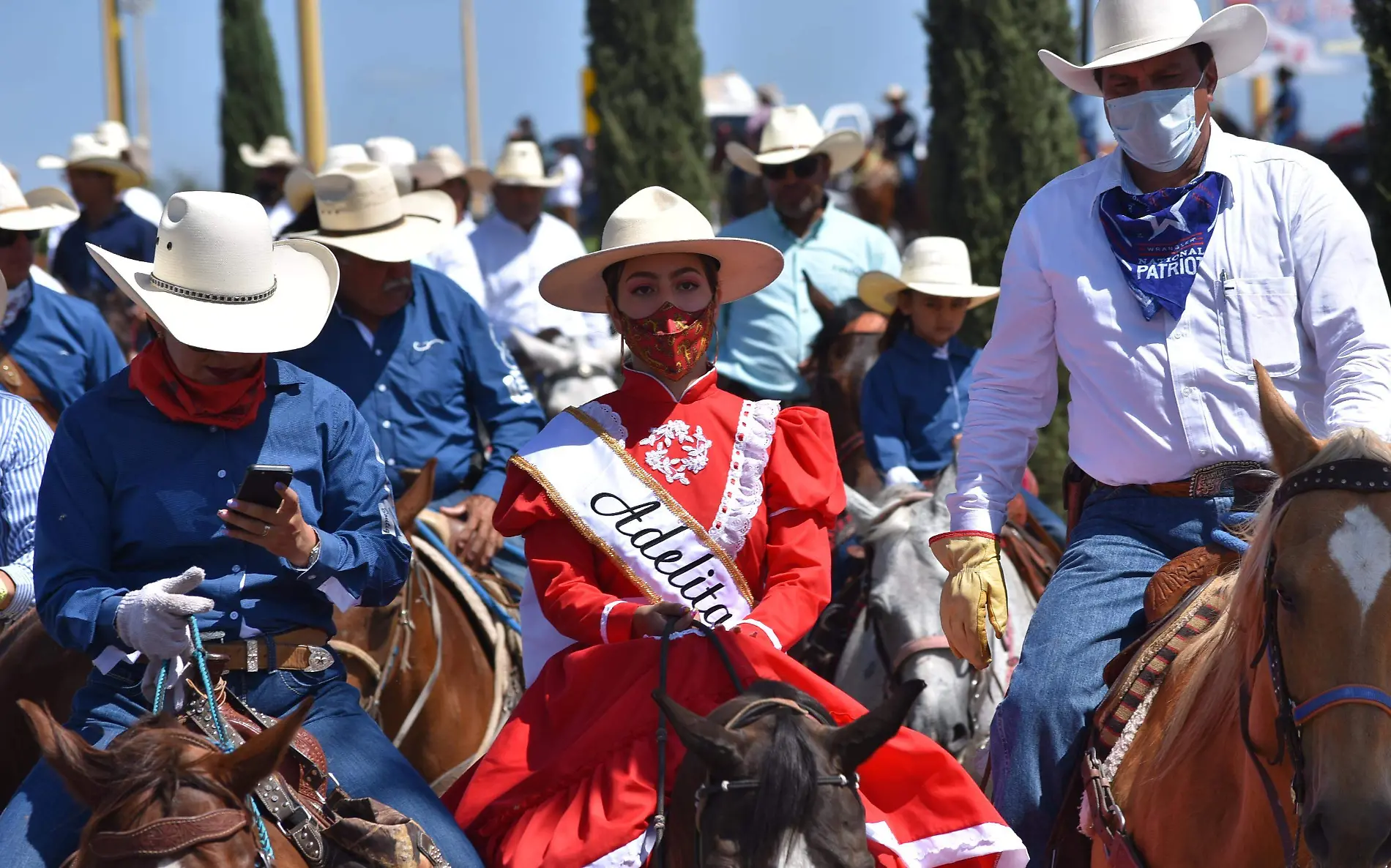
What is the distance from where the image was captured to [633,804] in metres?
3.63

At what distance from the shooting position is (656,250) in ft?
14.2

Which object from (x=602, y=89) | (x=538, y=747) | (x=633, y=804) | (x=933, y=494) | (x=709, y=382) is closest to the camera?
(x=633, y=804)

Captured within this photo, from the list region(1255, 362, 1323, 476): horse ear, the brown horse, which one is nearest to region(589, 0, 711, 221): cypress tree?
region(1255, 362, 1323, 476): horse ear

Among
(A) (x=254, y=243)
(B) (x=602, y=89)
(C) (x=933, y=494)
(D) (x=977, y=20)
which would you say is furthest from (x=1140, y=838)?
(B) (x=602, y=89)

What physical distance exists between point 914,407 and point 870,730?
5.07 meters

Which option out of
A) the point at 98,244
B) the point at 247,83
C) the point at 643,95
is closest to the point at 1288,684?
the point at 98,244

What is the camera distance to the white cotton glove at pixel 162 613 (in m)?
3.60

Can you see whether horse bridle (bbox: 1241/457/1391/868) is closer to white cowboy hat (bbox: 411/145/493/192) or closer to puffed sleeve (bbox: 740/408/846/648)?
puffed sleeve (bbox: 740/408/846/648)

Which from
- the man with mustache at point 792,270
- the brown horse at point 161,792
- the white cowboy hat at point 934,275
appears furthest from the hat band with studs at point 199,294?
the man with mustache at point 792,270

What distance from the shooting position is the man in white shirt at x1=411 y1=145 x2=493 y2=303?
10.7 m

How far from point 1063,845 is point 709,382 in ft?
4.91

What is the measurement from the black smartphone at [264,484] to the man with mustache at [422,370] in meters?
2.92

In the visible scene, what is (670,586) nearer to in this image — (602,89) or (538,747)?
(538,747)

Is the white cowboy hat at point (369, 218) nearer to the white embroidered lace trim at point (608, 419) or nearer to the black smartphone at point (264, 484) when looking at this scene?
the white embroidered lace trim at point (608, 419)
